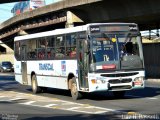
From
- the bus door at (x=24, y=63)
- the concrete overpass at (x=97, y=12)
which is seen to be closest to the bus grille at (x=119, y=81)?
the bus door at (x=24, y=63)

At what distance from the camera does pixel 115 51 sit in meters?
19.0

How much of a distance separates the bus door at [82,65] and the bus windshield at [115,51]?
0.61 meters

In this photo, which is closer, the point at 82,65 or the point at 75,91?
the point at 82,65

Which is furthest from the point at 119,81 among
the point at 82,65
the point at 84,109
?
the point at 84,109

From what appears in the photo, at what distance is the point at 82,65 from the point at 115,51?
1.45 m

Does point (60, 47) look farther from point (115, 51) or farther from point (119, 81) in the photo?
point (119, 81)

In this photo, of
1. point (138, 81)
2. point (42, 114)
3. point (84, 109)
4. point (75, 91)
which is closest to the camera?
point (42, 114)

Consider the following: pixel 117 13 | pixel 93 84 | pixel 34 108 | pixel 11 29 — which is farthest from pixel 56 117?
pixel 11 29

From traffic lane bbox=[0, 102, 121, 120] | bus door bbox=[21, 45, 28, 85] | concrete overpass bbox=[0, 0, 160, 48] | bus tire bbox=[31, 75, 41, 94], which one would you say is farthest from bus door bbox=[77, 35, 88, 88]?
concrete overpass bbox=[0, 0, 160, 48]

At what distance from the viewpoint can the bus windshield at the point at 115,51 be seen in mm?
18828

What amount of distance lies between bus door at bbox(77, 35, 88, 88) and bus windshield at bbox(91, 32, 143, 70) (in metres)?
0.61

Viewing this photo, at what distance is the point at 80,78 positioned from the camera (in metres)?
19.7

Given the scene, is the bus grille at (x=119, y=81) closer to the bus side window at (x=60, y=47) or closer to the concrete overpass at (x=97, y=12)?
the bus side window at (x=60, y=47)

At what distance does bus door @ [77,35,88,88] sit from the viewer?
1925 centimetres
